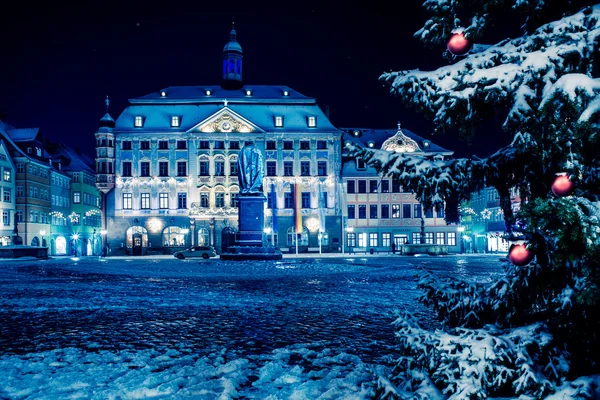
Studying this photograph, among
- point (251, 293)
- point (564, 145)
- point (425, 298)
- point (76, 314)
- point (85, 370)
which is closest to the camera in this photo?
point (564, 145)

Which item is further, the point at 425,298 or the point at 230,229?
the point at 230,229

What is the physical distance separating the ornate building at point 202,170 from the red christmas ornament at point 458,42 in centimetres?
5143

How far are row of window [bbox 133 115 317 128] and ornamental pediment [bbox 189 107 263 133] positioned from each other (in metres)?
2.64

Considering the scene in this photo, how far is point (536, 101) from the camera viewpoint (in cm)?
356

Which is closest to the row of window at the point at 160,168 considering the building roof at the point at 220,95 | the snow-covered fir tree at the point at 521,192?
the building roof at the point at 220,95

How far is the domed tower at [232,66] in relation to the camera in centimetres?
6519

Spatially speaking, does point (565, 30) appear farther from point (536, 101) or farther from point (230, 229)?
point (230, 229)

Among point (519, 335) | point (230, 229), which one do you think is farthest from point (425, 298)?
point (230, 229)

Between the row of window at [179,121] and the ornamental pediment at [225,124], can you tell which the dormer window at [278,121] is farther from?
the ornamental pediment at [225,124]

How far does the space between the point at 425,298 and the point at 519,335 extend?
867 millimetres

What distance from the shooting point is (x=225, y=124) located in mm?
57562

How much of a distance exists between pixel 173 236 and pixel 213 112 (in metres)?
13.7

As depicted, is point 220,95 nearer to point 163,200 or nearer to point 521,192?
point 163,200

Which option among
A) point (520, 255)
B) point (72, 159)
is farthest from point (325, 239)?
point (520, 255)
